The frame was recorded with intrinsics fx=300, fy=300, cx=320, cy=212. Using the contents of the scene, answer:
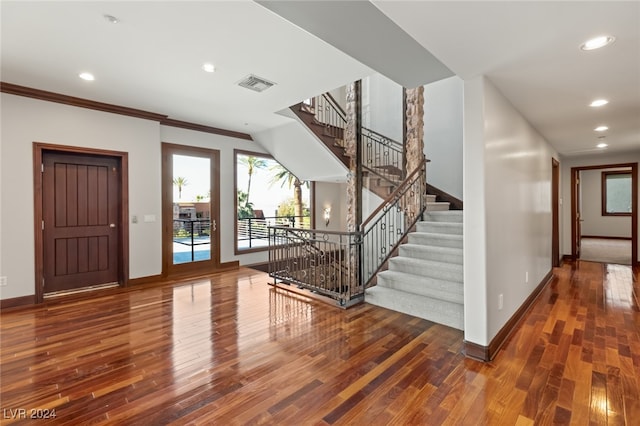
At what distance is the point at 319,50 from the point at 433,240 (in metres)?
3.03

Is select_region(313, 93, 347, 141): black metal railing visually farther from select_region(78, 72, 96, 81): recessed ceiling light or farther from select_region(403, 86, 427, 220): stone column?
select_region(78, 72, 96, 81): recessed ceiling light

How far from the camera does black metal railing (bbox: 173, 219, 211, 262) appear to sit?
573 cm

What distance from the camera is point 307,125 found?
5.52 meters

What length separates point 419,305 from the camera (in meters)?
3.58

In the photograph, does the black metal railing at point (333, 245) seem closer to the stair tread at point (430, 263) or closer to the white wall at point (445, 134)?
the stair tread at point (430, 263)

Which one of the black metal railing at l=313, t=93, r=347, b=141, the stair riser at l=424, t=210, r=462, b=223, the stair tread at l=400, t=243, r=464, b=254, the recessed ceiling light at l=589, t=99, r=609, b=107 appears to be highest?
the black metal railing at l=313, t=93, r=347, b=141

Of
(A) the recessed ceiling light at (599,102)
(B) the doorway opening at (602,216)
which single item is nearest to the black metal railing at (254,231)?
(A) the recessed ceiling light at (599,102)

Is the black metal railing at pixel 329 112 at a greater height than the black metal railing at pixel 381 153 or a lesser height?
greater

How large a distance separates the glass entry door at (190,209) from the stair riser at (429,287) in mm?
3692

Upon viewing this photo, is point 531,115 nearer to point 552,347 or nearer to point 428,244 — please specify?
point 428,244

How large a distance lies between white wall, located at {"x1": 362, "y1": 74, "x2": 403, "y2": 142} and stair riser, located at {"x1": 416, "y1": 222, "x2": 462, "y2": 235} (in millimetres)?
2699

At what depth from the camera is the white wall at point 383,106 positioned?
22.4ft

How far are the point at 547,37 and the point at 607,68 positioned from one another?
3.06 feet

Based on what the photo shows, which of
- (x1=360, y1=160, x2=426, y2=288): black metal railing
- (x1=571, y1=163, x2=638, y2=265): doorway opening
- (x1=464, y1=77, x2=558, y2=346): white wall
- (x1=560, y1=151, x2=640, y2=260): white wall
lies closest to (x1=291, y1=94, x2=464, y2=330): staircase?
(x1=360, y1=160, x2=426, y2=288): black metal railing
